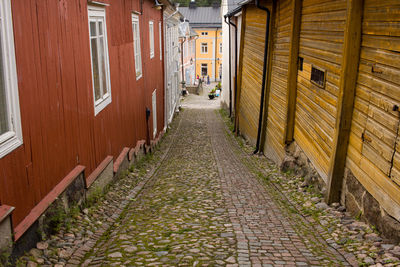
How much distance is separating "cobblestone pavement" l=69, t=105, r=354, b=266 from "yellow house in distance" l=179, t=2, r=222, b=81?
46209 mm

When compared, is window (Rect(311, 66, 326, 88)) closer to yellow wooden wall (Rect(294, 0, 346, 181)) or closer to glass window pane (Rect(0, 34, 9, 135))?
yellow wooden wall (Rect(294, 0, 346, 181))

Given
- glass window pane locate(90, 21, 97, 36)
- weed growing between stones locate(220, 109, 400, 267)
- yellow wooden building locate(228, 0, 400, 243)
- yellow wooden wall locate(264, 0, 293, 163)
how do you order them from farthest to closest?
1. yellow wooden wall locate(264, 0, 293, 163)
2. glass window pane locate(90, 21, 97, 36)
3. yellow wooden building locate(228, 0, 400, 243)
4. weed growing between stones locate(220, 109, 400, 267)

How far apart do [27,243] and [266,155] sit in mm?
7484

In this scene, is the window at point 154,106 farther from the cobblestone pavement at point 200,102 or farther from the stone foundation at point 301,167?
the cobblestone pavement at point 200,102

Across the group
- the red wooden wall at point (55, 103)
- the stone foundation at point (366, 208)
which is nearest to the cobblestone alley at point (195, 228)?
the stone foundation at point (366, 208)

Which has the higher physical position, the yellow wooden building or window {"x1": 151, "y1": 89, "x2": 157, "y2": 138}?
the yellow wooden building

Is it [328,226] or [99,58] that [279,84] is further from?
[328,226]

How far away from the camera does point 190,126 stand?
20.2 m

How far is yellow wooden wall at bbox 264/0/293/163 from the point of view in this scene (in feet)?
27.9

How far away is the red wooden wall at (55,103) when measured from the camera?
367 centimetres

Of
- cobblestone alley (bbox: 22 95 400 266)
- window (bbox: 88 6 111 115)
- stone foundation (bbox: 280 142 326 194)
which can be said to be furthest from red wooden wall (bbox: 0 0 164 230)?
stone foundation (bbox: 280 142 326 194)

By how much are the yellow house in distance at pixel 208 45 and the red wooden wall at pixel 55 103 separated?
46.4 m

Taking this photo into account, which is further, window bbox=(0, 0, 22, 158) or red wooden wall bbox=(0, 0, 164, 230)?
red wooden wall bbox=(0, 0, 164, 230)

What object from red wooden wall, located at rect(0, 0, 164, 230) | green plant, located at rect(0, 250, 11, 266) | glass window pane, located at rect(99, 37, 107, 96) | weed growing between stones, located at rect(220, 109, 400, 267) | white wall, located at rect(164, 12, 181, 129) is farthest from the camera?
white wall, located at rect(164, 12, 181, 129)
